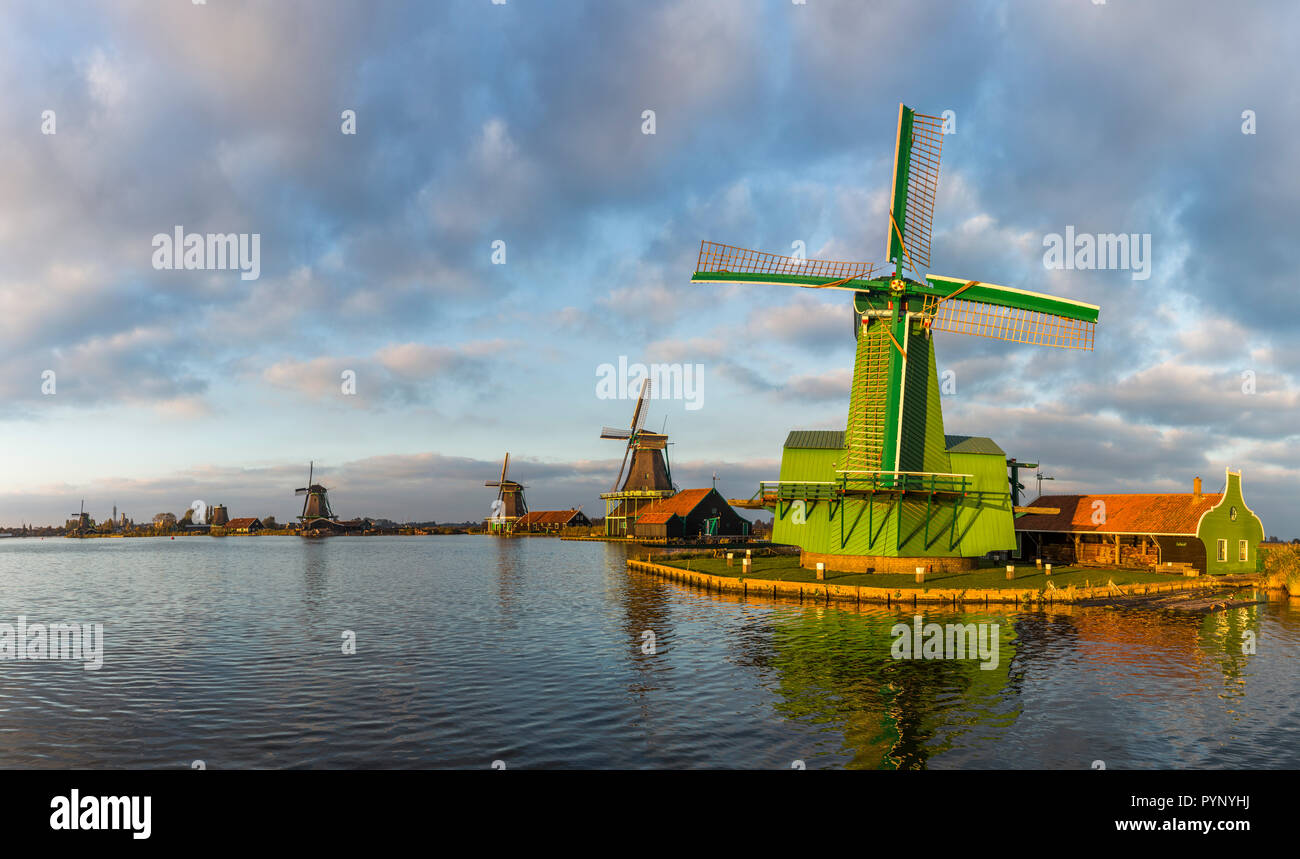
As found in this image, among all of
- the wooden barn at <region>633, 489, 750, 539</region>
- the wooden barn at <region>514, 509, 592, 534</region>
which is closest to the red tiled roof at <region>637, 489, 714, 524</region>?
the wooden barn at <region>633, 489, 750, 539</region>

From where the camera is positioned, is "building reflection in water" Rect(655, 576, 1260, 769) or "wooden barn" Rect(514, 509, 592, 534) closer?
"building reflection in water" Rect(655, 576, 1260, 769)

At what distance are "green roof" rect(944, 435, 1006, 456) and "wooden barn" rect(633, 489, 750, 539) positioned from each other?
52368 millimetres

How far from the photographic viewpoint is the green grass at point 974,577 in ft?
120

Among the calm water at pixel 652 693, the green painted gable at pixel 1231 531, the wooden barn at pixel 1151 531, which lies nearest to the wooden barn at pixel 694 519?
the wooden barn at pixel 1151 531

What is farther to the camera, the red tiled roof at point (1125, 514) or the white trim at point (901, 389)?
the red tiled roof at point (1125, 514)

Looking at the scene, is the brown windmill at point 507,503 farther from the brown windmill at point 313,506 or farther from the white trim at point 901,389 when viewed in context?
the white trim at point 901,389

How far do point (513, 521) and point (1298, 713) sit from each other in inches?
6079

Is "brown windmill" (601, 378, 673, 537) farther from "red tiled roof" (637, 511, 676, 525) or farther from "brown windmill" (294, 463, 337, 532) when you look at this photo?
"brown windmill" (294, 463, 337, 532)

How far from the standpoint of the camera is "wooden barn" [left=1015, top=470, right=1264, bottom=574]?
43.0m

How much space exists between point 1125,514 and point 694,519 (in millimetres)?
55963

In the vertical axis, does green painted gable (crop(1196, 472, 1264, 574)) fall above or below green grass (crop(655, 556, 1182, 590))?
above

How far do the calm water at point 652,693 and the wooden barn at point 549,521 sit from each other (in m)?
115

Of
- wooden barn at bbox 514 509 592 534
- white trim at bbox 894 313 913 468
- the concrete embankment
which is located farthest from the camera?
wooden barn at bbox 514 509 592 534
